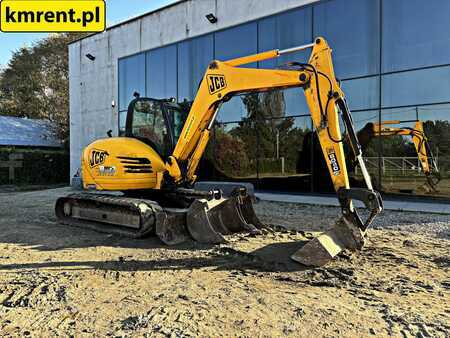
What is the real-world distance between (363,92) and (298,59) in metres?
2.53

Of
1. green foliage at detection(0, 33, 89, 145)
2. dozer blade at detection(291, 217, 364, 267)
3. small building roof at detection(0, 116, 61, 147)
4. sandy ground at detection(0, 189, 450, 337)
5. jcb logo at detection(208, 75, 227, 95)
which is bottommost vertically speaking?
sandy ground at detection(0, 189, 450, 337)

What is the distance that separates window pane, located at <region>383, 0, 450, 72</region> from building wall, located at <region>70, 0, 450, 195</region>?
3 cm

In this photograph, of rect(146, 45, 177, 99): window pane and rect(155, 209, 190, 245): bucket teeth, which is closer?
rect(155, 209, 190, 245): bucket teeth

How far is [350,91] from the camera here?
11.7 metres

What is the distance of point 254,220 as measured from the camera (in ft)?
22.7

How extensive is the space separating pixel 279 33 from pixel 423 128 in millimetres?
5701

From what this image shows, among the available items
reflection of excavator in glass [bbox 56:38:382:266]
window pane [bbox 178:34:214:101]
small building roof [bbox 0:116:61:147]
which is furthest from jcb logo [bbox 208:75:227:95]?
small building roof [bbox 0:116:61:147]

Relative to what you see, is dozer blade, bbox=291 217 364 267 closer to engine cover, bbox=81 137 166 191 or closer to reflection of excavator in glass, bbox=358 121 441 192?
engine cover, bbox=81 137 166 191

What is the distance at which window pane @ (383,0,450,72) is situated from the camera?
10.4 m

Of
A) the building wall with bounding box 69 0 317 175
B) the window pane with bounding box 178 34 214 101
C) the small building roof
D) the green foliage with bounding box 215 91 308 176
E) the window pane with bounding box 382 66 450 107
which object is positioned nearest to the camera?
the window pane with bounding box 382 66 450 107

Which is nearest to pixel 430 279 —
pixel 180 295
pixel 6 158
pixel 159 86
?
pixel 180 295

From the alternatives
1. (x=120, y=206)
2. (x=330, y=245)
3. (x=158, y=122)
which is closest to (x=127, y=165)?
(x=120, y=206)

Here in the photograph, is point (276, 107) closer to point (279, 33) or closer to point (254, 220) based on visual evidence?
point (279, 33)

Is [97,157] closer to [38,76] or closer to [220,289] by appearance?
[220,289]
